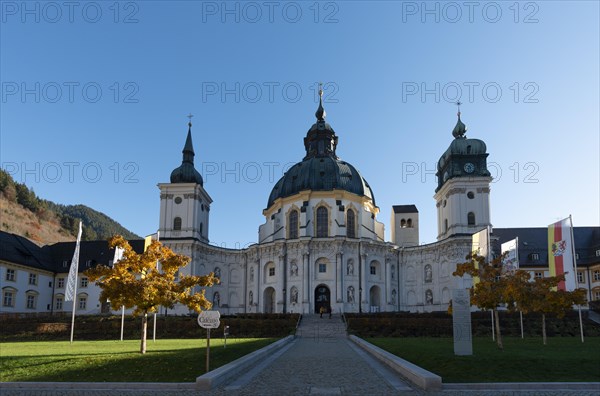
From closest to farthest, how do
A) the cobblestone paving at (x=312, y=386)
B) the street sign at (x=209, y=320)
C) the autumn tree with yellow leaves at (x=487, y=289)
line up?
the cobblestone paving at (x=312, y=386)
the street sign at (x=209, y=320)
the autumn tree with yellow leaves at (x=487, y=289)

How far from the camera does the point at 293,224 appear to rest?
262 ft

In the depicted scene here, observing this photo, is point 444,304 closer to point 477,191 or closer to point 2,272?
point 477,191

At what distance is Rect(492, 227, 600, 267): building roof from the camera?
3081 inches

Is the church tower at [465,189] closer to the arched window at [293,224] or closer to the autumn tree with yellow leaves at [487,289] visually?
the arched window at [293,224]

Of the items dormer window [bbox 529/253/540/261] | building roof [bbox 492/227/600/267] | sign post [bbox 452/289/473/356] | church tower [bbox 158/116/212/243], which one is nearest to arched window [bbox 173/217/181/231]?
church tower [bbox 158/116/212/243]

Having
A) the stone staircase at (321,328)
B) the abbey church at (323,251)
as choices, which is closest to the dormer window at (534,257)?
the abbey church at (323,251)

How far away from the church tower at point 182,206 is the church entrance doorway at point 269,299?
12543 millimetres

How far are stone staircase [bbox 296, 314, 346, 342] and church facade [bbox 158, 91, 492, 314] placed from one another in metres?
13.2

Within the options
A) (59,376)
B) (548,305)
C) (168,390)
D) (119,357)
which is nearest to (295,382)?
(168,390)

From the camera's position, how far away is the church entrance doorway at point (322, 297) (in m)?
73.7

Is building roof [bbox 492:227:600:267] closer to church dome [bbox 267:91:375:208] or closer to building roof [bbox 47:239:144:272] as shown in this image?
church dome [bbox 267:91:375:208]

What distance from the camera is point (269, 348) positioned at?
27.9 meters

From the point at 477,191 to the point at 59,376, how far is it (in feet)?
224

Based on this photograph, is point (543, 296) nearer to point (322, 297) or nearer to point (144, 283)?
point (144, 283)
